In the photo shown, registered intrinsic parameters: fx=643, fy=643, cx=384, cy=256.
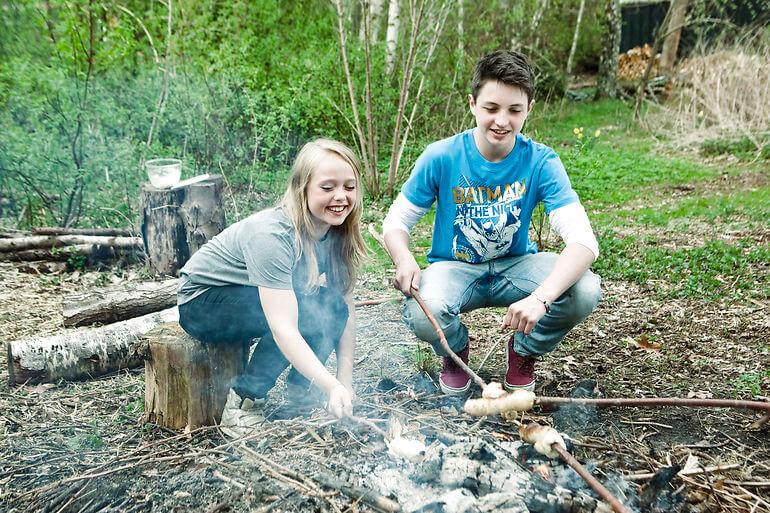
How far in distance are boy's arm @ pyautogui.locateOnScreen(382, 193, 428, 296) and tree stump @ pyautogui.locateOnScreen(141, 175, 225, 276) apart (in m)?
2.06

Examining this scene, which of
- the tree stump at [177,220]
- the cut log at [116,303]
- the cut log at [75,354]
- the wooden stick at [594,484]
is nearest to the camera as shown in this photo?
the wooden stick at [594,484]

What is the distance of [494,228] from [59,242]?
4061mm

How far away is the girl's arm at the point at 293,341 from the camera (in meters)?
2.56

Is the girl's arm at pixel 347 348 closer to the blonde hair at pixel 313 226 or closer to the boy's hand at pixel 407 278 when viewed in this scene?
the blonde hair at pixel 313 226

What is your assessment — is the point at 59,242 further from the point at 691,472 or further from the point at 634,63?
the point at 634,63

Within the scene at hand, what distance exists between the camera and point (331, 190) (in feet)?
9.07

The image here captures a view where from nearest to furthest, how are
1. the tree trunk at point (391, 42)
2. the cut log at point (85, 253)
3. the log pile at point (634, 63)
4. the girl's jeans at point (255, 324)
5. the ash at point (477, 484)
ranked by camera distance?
1. the ash at point (477, 484)
2. the girl's jeans at point (255, 324)
3. the cut log at point (85, 253)
4. the tree trunk at point (391, 42)
5. the log pile at point (634, 63)

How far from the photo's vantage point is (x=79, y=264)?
17.9 ft

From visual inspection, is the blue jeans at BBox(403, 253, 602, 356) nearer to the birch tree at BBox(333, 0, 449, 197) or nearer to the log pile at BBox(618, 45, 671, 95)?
the birch tree at BBox(333, 0, 449, 197)

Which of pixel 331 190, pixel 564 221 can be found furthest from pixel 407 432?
pixel 564 221

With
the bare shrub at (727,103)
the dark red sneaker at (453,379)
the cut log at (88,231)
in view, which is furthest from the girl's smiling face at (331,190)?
the bare shrub at (727,103)

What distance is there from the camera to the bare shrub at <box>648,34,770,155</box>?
951 centimetres

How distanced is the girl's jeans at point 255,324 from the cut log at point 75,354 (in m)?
0.79

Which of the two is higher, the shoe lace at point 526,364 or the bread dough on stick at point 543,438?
the bread dough on stick at point 543,438
